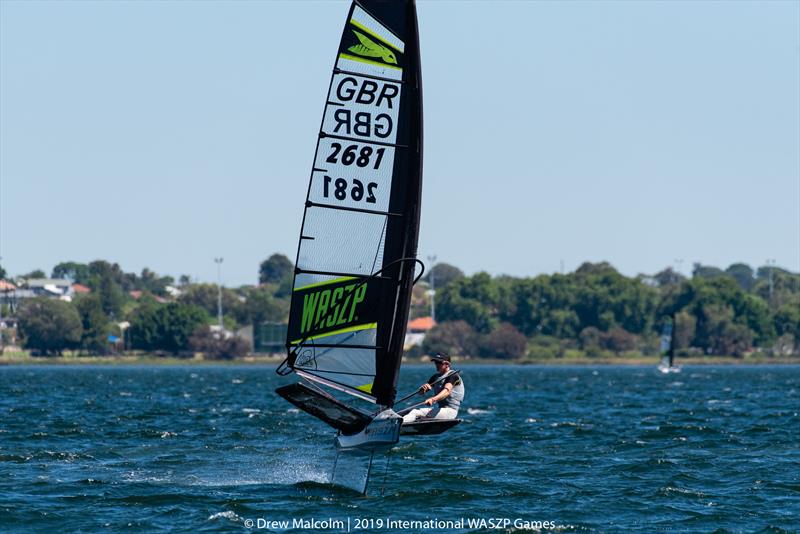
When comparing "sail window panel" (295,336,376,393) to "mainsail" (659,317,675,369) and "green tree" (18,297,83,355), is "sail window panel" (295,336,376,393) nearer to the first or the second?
"mainsail" (659,317,675,369)

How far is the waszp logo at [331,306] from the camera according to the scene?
79.9 feet

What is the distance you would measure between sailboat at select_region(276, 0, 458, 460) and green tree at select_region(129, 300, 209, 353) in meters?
173

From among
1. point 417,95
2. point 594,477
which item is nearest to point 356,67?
point 417,95

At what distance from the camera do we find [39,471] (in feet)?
93.3

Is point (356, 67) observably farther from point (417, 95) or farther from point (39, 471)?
point (39, 471)

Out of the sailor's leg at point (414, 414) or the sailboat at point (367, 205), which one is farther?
the sailboat at point (367, 205)

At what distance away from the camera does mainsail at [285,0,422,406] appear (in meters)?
24.0

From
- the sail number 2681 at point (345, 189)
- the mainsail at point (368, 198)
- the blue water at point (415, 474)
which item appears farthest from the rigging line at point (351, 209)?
the blue water at point (415, 474)

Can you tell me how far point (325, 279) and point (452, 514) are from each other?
4.58m

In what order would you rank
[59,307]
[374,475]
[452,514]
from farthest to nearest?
[59,307]
[374,475]
[452,514]

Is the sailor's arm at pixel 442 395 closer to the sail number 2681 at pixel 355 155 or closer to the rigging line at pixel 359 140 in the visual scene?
the sail number 2681 at pixel 355 155

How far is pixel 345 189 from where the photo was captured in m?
24.1

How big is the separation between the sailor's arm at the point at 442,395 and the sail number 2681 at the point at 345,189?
11.3ft

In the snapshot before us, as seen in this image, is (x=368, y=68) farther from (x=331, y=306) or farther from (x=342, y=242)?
(x=331, y=306)
